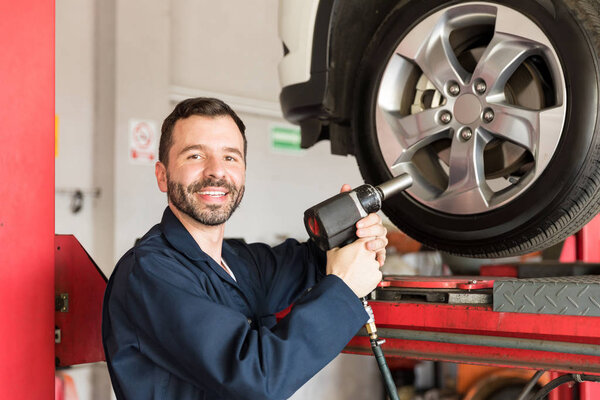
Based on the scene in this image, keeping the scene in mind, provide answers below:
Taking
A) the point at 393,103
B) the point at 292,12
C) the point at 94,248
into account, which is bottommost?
the point at 94,248

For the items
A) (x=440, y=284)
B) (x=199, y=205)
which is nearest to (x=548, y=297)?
(x=440, y=284)

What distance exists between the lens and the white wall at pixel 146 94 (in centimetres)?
355

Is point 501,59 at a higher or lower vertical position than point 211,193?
higher

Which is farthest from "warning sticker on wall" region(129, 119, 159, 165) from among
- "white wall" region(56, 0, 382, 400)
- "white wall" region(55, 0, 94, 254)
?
"white wall" region(55, 0, 94, 254)

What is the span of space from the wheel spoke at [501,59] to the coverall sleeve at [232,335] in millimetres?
637

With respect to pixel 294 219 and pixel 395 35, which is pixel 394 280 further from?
pixel 294 219

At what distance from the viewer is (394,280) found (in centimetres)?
143

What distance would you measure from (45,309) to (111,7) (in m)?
2.72

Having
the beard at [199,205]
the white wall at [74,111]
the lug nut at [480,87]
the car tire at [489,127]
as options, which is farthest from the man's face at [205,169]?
the white wall at [74,111]

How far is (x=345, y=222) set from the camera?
1206mm

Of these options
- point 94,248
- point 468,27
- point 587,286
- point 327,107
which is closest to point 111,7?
point 94,248

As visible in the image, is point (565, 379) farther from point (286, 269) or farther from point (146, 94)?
point (146, 94)

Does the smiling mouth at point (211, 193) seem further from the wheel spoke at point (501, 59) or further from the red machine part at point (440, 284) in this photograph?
the wheel spoke at point (501, 59)

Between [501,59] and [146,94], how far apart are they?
267 centimetres
